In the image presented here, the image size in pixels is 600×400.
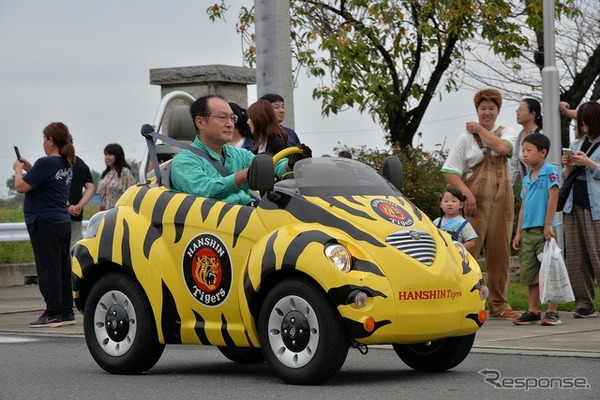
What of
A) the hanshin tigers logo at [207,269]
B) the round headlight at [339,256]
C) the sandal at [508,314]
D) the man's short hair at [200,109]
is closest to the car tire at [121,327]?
the hanshin tigers logo at [207,269]

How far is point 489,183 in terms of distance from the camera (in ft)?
40.3

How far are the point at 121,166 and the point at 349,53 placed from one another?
28.6 feet

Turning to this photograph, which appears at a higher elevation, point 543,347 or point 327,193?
point 327,193

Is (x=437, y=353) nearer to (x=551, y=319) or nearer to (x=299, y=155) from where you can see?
(x=299, y=155)

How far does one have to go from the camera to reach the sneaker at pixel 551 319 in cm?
1159

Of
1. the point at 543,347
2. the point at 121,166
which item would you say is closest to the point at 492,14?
the point at 121,166

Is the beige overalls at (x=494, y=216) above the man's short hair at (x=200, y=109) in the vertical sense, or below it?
below

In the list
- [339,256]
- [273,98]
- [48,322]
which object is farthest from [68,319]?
[339,256]

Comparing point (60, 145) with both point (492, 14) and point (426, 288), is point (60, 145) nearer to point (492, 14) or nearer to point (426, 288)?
point (426, 288)

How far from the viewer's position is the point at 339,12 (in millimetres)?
25344

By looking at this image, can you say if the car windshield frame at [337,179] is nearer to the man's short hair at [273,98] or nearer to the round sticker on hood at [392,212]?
the round sticker on hood at [392,212]

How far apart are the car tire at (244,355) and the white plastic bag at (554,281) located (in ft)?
9.61

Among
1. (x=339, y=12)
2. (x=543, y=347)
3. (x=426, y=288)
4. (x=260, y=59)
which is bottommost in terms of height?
(x=543, y=347)

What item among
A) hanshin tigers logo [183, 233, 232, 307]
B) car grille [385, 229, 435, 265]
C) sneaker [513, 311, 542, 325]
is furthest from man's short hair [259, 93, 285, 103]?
car grille [385, 229, 435, 265]
